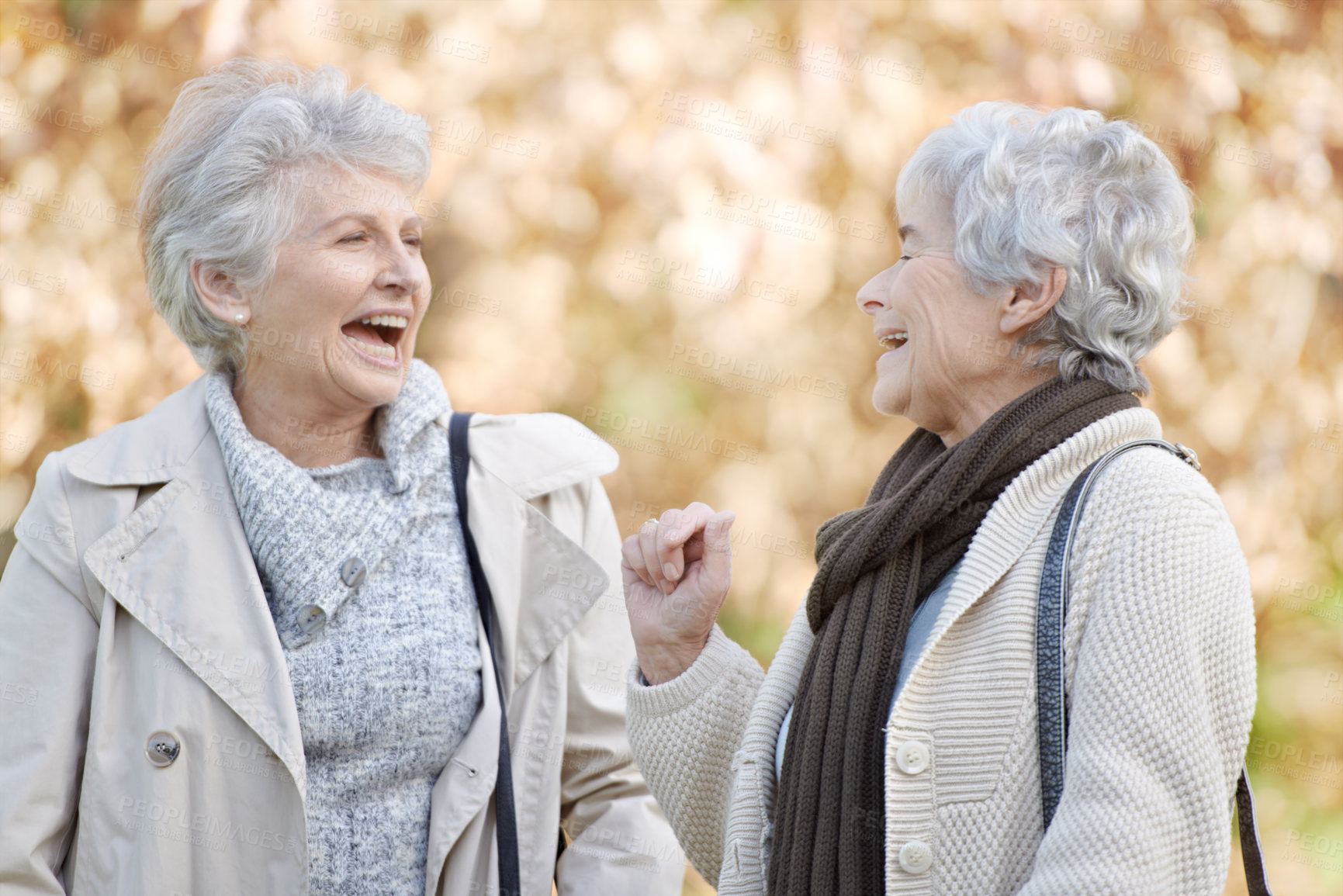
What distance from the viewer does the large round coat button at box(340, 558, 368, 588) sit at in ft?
6.31

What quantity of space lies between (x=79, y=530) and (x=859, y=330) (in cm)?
232

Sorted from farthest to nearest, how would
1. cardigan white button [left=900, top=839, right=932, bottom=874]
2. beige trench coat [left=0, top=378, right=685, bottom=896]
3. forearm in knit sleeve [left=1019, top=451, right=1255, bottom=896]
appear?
beige trench coat [left=0, top=378, right=685, bottom=896]
cardigan white button [left=900, top=839, right=932, bottom=874]
forearm in knit sleeve [left=1019, top=451, right=1255, bottom=896]

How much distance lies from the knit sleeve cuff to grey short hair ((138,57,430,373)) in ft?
3.30

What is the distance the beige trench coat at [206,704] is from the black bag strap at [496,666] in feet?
0.07

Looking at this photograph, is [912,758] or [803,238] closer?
[912,758]

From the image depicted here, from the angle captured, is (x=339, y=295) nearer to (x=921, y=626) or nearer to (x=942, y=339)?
(x=942, y=339)

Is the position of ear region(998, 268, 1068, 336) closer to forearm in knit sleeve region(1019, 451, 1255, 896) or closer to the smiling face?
the smiling face

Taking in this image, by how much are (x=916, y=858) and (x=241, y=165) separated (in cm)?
159

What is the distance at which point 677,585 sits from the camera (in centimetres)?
176

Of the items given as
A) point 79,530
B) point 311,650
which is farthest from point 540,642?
point 79,530

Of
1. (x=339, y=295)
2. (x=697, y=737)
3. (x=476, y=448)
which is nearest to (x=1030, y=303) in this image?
(x=697, y=737)

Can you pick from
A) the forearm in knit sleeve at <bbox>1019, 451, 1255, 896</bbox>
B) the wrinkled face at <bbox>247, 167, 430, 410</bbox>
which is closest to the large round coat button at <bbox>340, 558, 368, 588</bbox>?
the wrinkled face at <bbox>247, 167, 430, 410</bbox>

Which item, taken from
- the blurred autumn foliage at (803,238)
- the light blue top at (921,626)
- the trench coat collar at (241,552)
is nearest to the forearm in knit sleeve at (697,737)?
the light blue top at (921,626)

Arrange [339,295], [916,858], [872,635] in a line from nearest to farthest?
[916,858] → [872,635] → [339,295]
